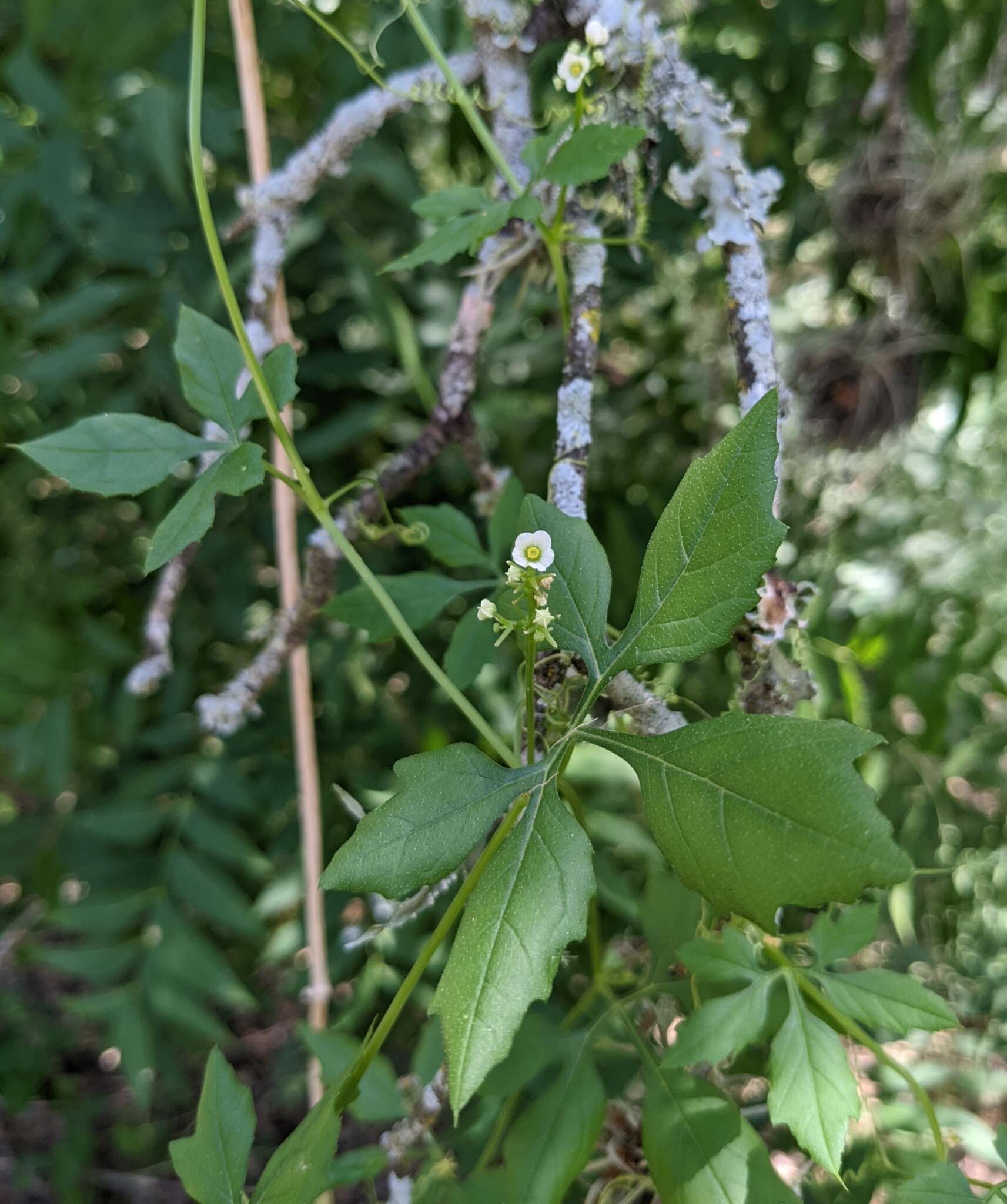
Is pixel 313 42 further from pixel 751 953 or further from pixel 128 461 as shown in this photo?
pixel 751 953

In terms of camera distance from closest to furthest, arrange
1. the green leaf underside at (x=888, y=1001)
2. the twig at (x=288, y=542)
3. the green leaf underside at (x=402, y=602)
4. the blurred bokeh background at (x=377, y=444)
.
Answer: the green leaf underside at (x=888, y=1001), the green leaf underside at (x=402, y=602), the twig at (x=288, y=542), the blurred bokeh background at (x=377, y=444)

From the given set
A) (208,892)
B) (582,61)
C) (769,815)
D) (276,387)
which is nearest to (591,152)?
(582,61)

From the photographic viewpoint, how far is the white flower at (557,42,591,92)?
386 millimetres

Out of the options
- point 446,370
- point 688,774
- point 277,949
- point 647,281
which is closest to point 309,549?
point 446,370

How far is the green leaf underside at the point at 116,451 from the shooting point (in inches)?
15.4

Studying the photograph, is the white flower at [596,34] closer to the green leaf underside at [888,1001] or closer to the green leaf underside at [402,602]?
the green leaf underside at [402,602]

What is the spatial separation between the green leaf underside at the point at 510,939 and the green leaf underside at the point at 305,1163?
96 millimetres

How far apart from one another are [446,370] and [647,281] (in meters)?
0.35

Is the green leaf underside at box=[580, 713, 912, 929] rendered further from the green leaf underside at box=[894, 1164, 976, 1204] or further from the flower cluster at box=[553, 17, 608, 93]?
the flower cluster at box=[553, 17, 608, 93]

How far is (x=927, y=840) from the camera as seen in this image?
2.73 ft

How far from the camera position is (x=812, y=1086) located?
1.14 ft

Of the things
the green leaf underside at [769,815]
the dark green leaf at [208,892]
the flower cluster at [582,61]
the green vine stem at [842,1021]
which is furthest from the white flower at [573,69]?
the dark green leaf at [208,892]

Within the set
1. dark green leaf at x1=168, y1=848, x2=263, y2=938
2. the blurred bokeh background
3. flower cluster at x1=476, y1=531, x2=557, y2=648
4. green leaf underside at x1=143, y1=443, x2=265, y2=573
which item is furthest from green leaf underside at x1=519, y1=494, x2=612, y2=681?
dark green leaf at x1=168, y1=848, x2=263, y2=938

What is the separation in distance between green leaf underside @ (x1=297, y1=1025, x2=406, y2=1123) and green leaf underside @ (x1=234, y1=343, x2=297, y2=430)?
1.10 feet
